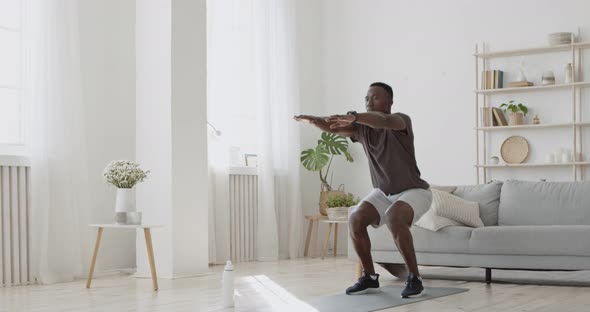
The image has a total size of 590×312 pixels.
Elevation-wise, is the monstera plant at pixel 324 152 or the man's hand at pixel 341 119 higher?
the man's hand at pixel 341 119

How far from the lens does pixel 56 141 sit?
5414 mm

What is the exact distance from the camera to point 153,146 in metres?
5.65

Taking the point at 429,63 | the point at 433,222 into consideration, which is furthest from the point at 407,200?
the point at 429,63

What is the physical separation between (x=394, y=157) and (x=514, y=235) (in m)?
1.11

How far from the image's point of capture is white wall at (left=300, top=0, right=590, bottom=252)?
7004mm

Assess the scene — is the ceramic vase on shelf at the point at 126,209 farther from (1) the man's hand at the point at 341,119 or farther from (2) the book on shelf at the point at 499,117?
(2) the book on shelf at the point at 499,117

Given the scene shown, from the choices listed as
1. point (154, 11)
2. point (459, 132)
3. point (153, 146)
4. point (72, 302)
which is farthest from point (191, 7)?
point (459, 132)

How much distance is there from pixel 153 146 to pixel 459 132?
316 centimetres

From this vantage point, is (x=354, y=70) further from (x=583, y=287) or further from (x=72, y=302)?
(x=72, y=302)

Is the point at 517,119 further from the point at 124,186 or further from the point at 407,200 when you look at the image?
the point at 124,186

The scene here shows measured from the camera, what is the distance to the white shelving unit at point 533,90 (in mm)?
6719

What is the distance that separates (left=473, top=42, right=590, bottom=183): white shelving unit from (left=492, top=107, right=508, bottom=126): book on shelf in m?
0.05

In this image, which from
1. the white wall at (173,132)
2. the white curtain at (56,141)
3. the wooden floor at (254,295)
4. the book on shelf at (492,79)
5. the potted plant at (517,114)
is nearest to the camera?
the wooden floor at (254,295)

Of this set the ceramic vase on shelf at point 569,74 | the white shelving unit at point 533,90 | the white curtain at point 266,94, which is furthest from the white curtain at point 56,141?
the ceramic vase on shelf at point 569,74
